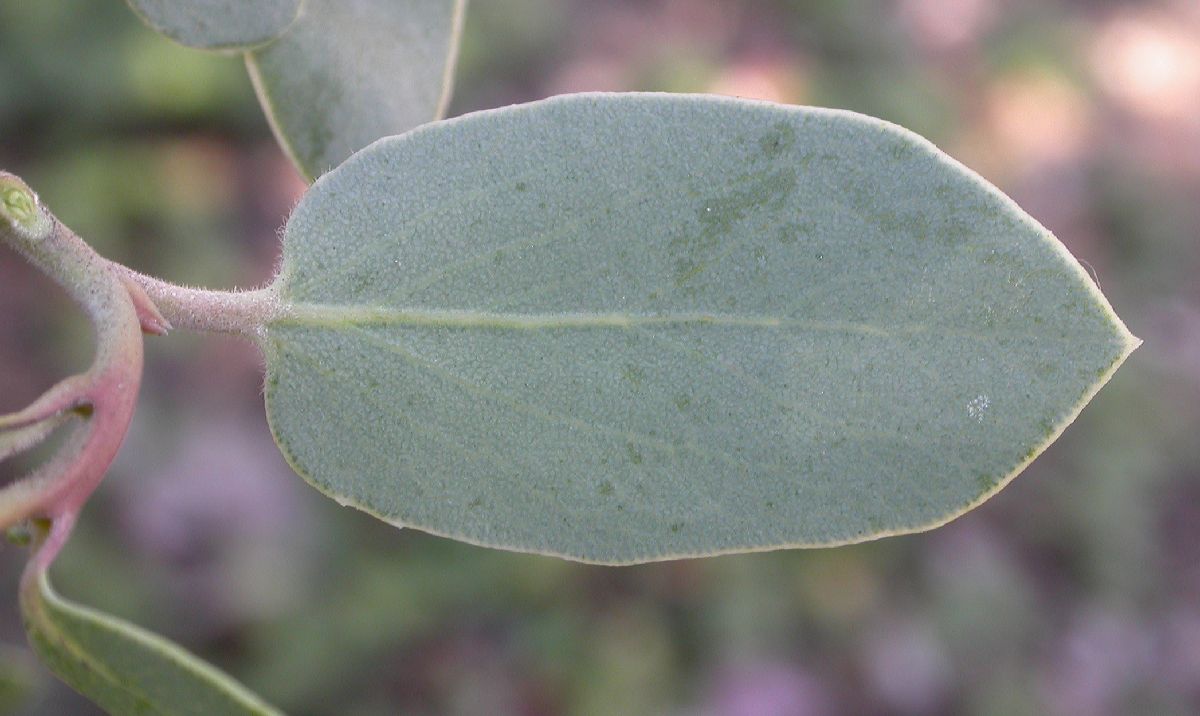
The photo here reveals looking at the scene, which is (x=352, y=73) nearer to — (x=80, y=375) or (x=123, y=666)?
(x=80, y=375)

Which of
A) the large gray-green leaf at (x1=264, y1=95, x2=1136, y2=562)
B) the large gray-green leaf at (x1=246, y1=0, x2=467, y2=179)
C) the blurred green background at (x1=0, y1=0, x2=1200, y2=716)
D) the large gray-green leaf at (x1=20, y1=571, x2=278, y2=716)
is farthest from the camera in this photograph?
the blurred green background at (x1=0, y1=0, x2=1200, y2=716)

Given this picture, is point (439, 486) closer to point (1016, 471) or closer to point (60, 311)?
point (1016, 471)

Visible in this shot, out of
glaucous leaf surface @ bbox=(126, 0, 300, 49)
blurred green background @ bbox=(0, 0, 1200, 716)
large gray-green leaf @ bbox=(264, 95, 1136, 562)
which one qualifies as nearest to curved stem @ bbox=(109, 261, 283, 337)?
large gray-green leaf @ bbox=(264, 95, 1136, 562)

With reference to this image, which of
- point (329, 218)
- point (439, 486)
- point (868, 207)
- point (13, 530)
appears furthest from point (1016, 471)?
point (13, 530)

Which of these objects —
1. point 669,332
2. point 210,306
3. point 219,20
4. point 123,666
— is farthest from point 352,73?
point 123,666

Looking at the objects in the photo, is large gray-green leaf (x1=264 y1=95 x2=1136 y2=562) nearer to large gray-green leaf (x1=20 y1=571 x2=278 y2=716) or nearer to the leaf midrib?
the leaf midrib

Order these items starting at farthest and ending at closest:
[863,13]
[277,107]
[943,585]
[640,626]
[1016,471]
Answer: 1. [863,13]
2. [943,585]
3. [640,626]
4. [277,107]
5. [1016,471]

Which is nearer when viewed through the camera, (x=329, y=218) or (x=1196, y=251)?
(x=329, y=218)
